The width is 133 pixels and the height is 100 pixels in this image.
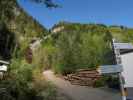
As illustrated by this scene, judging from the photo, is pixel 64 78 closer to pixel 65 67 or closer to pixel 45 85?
pixel 65 67

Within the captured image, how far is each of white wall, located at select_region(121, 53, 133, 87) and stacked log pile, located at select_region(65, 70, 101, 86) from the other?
13507 mm

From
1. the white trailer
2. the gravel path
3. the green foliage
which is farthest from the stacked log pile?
the white trailer

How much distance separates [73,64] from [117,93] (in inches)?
235

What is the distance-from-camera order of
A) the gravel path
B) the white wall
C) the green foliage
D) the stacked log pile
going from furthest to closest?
the green foliage < the stacked log pile < the gravel path < the white wall

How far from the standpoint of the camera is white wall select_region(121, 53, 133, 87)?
1183 centimetres

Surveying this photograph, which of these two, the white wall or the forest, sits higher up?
the forest

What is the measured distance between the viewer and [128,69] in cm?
1197

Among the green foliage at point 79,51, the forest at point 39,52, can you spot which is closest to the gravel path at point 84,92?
the forest at point 39,52

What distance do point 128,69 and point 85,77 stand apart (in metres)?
14.1

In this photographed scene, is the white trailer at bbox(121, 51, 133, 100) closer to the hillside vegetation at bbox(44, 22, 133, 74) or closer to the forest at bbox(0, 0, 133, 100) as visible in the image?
the forest at bbox(0, 0, 133, 100)

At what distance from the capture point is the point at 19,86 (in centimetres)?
1880

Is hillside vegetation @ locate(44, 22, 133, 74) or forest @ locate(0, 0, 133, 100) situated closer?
forest @ locate(0, 0, 133, 100)

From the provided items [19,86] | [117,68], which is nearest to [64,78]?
Answer: [19,86]

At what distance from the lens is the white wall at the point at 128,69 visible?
38.8ft
